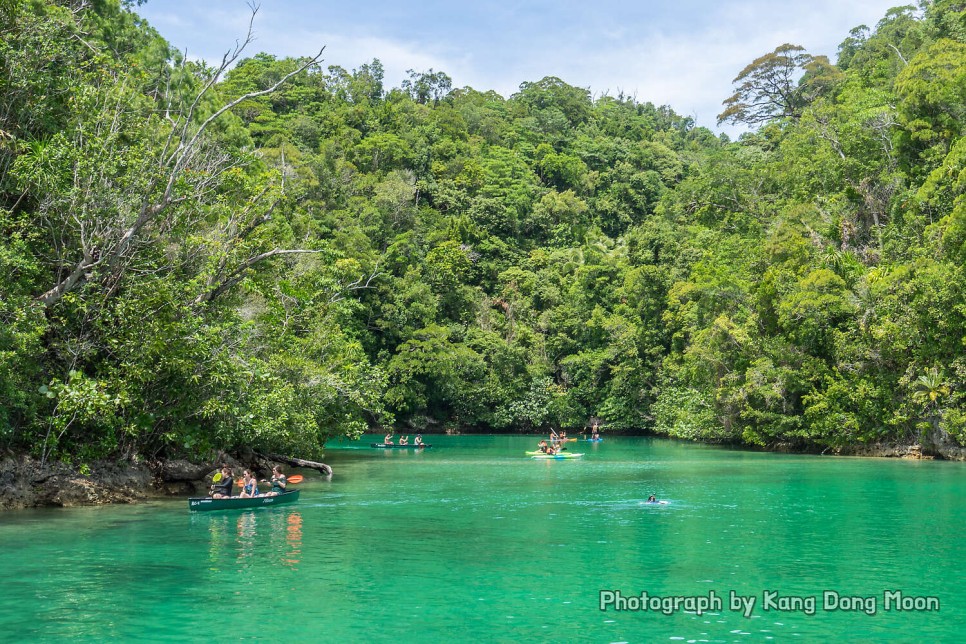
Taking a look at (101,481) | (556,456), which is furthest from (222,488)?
(556,456)

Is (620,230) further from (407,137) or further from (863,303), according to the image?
(863,303)

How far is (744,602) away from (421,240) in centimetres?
6646

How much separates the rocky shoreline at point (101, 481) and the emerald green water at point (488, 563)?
823 mm

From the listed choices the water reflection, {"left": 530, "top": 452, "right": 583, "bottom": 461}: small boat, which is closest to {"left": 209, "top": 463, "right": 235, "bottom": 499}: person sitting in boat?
the water reflection

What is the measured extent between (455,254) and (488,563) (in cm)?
5848

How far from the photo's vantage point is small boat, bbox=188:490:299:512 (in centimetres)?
2406

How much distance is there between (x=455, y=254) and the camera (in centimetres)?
7550

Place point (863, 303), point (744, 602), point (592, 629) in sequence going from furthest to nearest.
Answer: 1. point (863, 303)
2. point (744, 602)
3. point (592, 629)

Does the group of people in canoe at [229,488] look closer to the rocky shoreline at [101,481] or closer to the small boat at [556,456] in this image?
the rocky shoreline at [101,481]

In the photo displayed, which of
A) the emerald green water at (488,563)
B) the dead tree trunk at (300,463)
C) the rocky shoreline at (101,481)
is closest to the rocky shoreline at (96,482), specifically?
the rocky shoreline at (101,481)

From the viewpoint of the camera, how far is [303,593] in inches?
606

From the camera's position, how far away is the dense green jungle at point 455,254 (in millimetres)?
23406

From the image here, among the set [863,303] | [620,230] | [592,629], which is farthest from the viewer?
[620,230]

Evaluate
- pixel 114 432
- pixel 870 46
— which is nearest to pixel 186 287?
pixel 114 432
